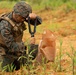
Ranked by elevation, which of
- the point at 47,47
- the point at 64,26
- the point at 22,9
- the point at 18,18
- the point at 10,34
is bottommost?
the point at 64,26

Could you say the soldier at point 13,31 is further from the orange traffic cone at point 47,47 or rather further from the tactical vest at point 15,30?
the orange traffic cone at point 47,47

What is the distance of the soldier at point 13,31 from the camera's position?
4816mm

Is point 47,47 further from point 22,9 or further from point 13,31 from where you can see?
point 22,9

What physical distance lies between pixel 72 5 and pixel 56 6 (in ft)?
2.71

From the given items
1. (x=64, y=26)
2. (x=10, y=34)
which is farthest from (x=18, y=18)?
(x=64, y=26)

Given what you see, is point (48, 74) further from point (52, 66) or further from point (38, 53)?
point (38, 53)

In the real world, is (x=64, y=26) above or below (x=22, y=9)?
below

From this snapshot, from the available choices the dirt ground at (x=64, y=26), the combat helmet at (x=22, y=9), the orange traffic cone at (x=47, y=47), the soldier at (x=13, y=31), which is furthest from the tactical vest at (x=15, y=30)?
the dirt ground at (x=64, y=26)

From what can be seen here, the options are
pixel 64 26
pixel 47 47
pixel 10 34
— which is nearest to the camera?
pixel 10 34

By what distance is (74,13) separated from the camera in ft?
36.1

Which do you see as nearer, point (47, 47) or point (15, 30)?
point (15, 30)

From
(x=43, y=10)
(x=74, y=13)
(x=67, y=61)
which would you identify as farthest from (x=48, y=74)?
(x=43, y=10)

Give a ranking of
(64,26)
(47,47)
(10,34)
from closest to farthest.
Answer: (10,34)
(47,47)
(64,26)

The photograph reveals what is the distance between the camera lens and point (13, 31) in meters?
4.93
